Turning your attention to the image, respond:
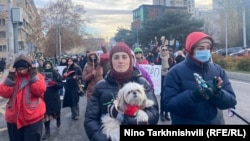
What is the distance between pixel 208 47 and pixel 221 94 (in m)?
0.56

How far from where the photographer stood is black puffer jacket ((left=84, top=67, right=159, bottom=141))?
2.89m

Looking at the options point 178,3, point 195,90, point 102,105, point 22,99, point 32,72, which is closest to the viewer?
point 195,90

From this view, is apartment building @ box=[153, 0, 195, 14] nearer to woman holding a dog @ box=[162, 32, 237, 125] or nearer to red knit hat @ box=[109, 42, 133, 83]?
woman holding a dog @ box=[162, 32, 237, 125]

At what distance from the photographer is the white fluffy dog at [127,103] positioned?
273cm

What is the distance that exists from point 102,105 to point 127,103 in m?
0.35

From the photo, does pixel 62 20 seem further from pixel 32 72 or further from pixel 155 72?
pixel 32 72

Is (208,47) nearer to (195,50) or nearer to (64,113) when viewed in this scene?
(195,50)

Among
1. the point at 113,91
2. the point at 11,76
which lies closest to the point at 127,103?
the point at 113,91

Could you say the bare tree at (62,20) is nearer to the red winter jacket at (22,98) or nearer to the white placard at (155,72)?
the white placard at (155,72)

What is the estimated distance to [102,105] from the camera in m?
3.01

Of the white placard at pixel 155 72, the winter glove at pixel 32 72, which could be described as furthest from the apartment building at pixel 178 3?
the winter glove at pixel 32 72

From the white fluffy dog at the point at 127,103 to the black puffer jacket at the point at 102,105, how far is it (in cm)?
8

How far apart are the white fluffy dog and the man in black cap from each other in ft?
5.58

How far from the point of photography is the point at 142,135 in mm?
2672
